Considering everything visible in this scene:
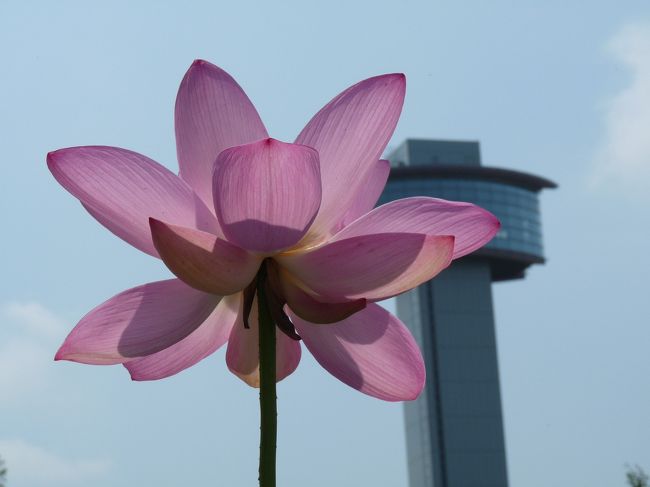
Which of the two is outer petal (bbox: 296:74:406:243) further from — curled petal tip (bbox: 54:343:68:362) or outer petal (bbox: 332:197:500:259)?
curled petal tip (bbox: 54:343:68:362)

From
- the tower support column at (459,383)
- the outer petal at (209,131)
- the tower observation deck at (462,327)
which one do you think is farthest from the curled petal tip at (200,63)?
the tower support column at (459,383)

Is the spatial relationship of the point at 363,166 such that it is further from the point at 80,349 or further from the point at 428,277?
the point at 80,349

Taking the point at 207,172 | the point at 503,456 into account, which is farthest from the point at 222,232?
the point at 503,456

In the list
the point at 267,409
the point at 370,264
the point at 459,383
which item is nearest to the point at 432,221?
the point at 370,264

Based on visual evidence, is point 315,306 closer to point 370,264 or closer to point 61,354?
point 370,264

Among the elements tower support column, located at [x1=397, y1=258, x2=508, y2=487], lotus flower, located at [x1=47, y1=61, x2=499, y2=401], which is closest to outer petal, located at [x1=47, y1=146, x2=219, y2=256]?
lotus flower, located at [x1=47, y1=61, x2=499, y2=401]

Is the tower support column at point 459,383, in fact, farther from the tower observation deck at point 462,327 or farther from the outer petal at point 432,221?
the outer petal at point 432,221
